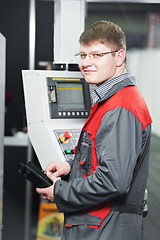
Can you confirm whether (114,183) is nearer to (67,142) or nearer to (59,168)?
(59,168)

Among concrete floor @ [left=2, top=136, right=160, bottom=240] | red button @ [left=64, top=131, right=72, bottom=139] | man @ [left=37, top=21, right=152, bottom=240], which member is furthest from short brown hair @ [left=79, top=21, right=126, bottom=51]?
concrete floor @ [left=2, top=136, right=160, bottom=240]

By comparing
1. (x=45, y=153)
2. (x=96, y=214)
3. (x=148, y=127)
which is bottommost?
(x=96, y=214)

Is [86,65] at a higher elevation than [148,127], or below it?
higher

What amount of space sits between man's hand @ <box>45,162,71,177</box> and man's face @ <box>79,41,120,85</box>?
36 centimetres

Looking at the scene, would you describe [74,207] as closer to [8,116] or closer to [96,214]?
[96,214]

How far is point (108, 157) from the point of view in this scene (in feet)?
3.27

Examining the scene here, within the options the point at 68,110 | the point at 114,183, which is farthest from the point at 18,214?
the point at 114,183

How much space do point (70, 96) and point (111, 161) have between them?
2.32 feet

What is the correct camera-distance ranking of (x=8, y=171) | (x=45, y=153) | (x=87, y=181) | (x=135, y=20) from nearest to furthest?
(x=87, y=181) < (x=45, y=153) < (x=8, y=171) < (x=135, y=20)

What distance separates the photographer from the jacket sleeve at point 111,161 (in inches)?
39.2

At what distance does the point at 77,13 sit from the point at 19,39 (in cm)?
169

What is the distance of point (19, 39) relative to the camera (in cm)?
335

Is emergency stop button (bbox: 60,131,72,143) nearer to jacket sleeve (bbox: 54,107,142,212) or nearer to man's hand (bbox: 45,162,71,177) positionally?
man's hand (bbox: 45,162,71,177)

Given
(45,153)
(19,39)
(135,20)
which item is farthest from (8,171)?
(135,20)
